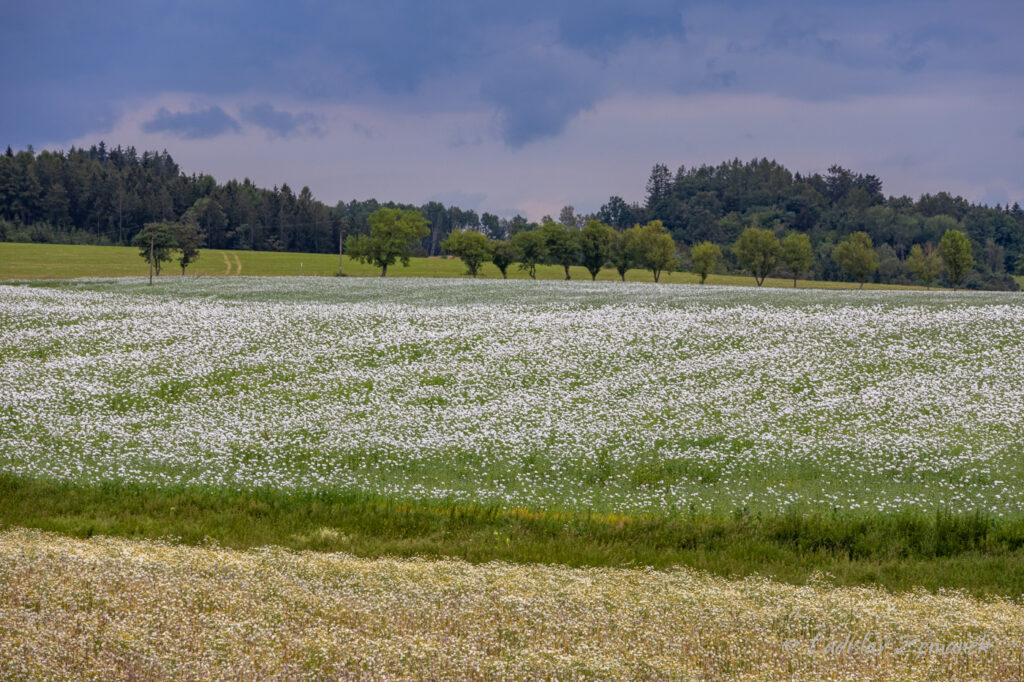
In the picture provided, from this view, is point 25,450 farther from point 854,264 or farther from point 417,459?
point 854,264

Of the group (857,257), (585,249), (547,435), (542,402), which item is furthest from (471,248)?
(547,435)

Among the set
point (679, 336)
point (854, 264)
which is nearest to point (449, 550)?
point (679, 336)

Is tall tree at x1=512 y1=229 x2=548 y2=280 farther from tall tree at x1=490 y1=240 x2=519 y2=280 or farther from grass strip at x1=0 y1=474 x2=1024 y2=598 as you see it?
grass strip at x1=0 y1=474 x2=1024 y2=598

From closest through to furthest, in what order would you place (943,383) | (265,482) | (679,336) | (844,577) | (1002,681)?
(1002,681) → (844,577) → (265,482) → (943,383) → (679,336)

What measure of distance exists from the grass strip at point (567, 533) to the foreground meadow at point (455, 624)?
1.12 meters

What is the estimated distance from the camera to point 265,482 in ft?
62.4

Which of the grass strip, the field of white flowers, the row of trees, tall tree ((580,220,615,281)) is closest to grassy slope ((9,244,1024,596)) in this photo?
the grass strip

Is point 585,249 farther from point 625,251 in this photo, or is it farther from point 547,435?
point 547,435

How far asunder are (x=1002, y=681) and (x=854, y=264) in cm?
12006

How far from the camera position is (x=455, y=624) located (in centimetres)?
981

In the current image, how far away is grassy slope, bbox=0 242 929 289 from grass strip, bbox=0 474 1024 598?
90.0m

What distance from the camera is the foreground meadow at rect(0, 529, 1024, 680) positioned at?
861cm

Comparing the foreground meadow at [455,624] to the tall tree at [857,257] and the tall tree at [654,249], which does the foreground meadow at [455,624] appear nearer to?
the tall tree at [654,249]

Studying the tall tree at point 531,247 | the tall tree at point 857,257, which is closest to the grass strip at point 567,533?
the tall tree at point 531,247
